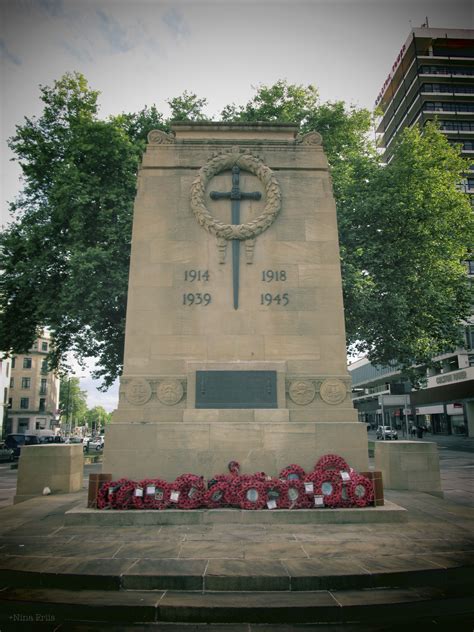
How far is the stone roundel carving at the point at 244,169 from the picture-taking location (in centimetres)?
1098

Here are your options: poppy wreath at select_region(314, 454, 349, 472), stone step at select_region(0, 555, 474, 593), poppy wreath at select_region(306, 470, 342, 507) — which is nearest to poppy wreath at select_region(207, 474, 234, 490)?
poppy wreath at select_region(306, 470, 342, 507)

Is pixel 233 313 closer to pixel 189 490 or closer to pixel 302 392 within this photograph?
pixel 302 392

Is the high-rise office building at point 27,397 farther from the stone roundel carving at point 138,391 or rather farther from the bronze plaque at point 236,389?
the bronze plaque at point 236,389

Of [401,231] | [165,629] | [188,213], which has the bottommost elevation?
[165,629]

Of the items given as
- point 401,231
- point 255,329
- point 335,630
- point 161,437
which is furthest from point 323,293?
point 401,231

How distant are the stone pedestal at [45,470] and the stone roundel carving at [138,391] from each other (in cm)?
422

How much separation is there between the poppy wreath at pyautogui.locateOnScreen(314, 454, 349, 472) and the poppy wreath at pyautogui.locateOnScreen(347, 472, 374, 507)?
1.20ft

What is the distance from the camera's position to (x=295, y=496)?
345 inches

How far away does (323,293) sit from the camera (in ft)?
35.7

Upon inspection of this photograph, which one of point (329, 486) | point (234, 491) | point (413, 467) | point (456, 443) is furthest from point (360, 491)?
point (456, 443)

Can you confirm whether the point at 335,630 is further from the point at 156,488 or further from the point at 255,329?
the point at 255,329

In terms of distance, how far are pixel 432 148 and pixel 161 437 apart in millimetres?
22996

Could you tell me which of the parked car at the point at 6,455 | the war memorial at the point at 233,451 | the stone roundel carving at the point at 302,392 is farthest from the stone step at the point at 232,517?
the parked car at the point at 6,455

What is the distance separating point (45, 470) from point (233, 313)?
23.7 feet
